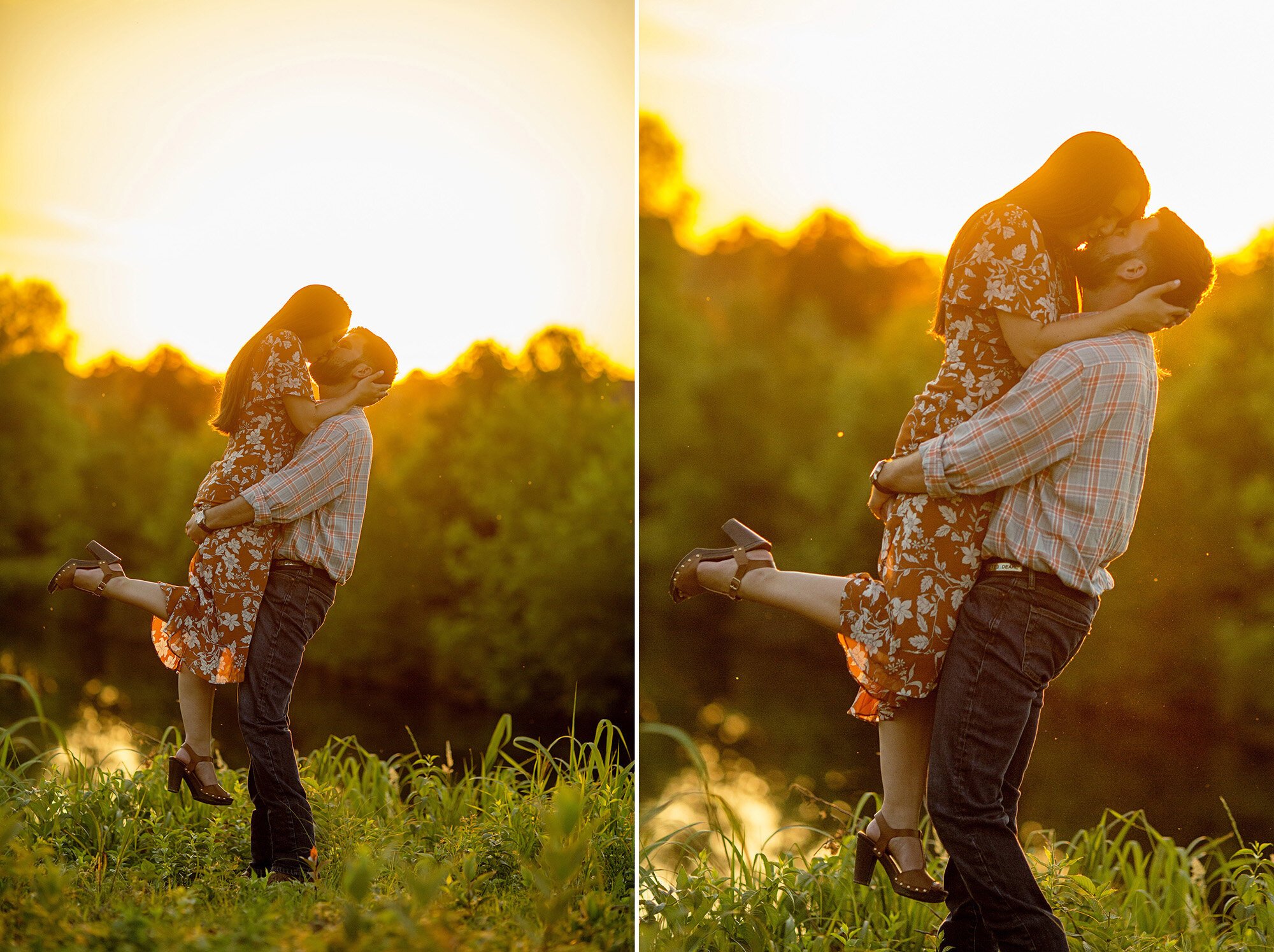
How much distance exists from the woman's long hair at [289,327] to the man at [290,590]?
7.7 inches

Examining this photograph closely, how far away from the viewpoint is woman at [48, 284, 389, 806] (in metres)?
2.31

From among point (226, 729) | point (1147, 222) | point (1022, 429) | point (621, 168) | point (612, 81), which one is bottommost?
point (226, 729)

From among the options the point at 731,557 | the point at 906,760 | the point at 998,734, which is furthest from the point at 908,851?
the point at 731,557

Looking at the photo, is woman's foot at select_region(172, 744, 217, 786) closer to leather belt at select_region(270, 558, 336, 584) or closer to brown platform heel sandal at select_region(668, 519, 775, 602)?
leather belt at select_region(270, 558, 336, 584)

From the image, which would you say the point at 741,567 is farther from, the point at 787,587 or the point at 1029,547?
the point at 1029,547

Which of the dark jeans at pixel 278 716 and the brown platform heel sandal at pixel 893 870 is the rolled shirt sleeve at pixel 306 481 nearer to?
the dark jeans at pixel 278 716

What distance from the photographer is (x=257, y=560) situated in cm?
231

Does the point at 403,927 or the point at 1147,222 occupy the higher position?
the point at 1147,222

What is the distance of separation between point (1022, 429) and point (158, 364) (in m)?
2.41

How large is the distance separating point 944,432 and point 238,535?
1.57 metres

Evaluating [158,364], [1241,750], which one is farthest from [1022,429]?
[1241,750]

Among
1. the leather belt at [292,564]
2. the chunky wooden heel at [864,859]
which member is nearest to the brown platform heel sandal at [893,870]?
the chunky wooden heel at [864,859]

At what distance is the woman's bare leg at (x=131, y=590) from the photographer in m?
2.40

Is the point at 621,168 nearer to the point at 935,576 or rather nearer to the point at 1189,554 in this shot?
the point at 935,576
